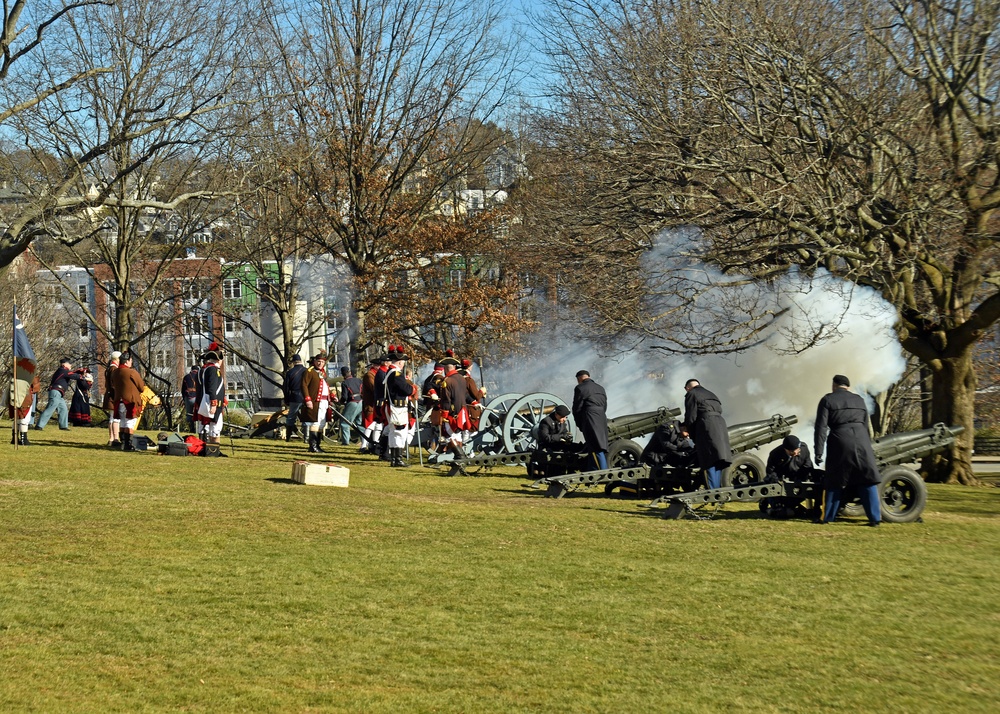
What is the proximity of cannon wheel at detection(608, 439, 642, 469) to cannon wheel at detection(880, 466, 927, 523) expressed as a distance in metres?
4.48

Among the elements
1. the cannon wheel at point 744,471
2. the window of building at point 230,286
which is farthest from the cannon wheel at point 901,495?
the window of building at point 230,286

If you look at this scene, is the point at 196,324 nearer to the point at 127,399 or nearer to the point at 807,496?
the point at 127,399

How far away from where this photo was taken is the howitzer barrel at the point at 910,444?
1414cm

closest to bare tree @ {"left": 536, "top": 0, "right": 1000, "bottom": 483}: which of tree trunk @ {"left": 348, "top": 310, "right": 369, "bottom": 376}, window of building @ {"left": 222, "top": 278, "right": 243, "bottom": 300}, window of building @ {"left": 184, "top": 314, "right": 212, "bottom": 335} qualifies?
tree trunk @ {"left": 348, "top": 310, "right": 369, "bottom": 376}

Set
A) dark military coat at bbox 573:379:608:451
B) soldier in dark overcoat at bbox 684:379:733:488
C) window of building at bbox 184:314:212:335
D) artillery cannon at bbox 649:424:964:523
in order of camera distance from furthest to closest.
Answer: window of building at bbox 184:314:212:335 < dark military coat at bbox 573:379:608:451 < soldier in dark overcoat at bbox 684:379:733:488 < artillery cannon at bbox 649:424:964:523

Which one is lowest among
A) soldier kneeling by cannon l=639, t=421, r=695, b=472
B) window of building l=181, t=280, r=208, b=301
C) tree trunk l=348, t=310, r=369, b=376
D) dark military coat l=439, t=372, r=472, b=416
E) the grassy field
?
the grassy field

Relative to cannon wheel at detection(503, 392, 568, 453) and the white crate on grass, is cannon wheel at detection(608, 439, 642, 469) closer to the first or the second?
cannon wheel at detection(503, 392, 568, 453)

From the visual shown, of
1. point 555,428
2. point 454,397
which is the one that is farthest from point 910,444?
point 454,397

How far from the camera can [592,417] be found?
1656 cm

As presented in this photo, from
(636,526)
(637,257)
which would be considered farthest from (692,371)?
(636,526)

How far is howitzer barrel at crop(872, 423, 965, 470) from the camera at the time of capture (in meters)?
14.1

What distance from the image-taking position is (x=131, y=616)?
25.4 feet

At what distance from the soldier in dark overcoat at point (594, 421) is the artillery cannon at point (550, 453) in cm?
43

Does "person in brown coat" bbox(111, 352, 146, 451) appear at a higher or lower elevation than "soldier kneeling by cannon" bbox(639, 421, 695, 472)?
higher
